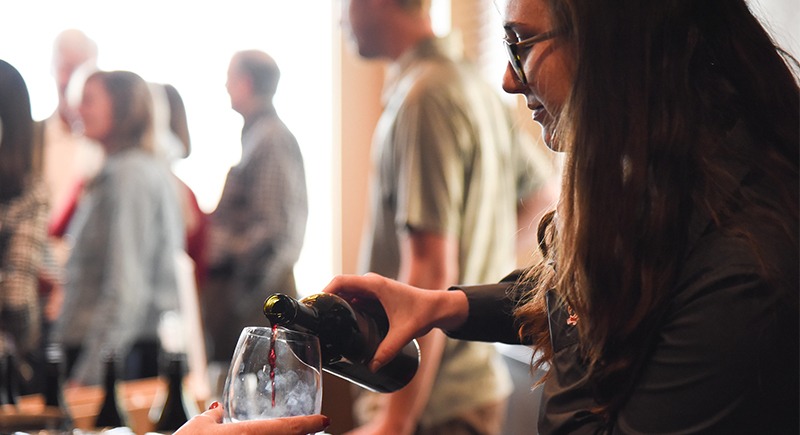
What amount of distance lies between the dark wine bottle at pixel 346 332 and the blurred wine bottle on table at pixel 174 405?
0.79m

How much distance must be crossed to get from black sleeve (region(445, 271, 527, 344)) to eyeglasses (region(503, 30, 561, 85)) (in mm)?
332

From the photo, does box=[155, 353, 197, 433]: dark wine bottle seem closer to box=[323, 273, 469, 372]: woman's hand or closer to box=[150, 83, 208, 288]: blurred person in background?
box=[323, 273, 469, 372]: woman's hand

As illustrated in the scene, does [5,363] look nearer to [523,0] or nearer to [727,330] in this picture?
[523,0]

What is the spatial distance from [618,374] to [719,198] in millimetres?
205

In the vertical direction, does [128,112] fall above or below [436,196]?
above

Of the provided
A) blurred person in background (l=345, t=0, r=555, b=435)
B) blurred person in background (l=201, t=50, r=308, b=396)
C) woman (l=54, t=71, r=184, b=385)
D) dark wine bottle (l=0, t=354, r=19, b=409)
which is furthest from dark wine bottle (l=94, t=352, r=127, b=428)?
blurred person in background (l=201, t=50, r=308, b=396)

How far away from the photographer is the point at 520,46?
1072 millimetres

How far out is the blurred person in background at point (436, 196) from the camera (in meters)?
2.04

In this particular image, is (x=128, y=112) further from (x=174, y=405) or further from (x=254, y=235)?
(x=174, y=405)

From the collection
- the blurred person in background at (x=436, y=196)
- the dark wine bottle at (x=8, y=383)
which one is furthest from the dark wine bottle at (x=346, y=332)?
the dark wine bottle at (x=8, y=383)

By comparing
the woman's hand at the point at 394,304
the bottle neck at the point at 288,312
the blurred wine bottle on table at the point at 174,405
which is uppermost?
the bottle neck at the point at 288,312

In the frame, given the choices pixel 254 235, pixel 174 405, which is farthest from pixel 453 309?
pixel 254 235

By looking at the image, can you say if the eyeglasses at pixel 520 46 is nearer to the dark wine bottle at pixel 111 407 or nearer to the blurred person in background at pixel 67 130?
the dark wine bottle at pixel 111 407

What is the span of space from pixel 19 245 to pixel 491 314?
59.4 inches
